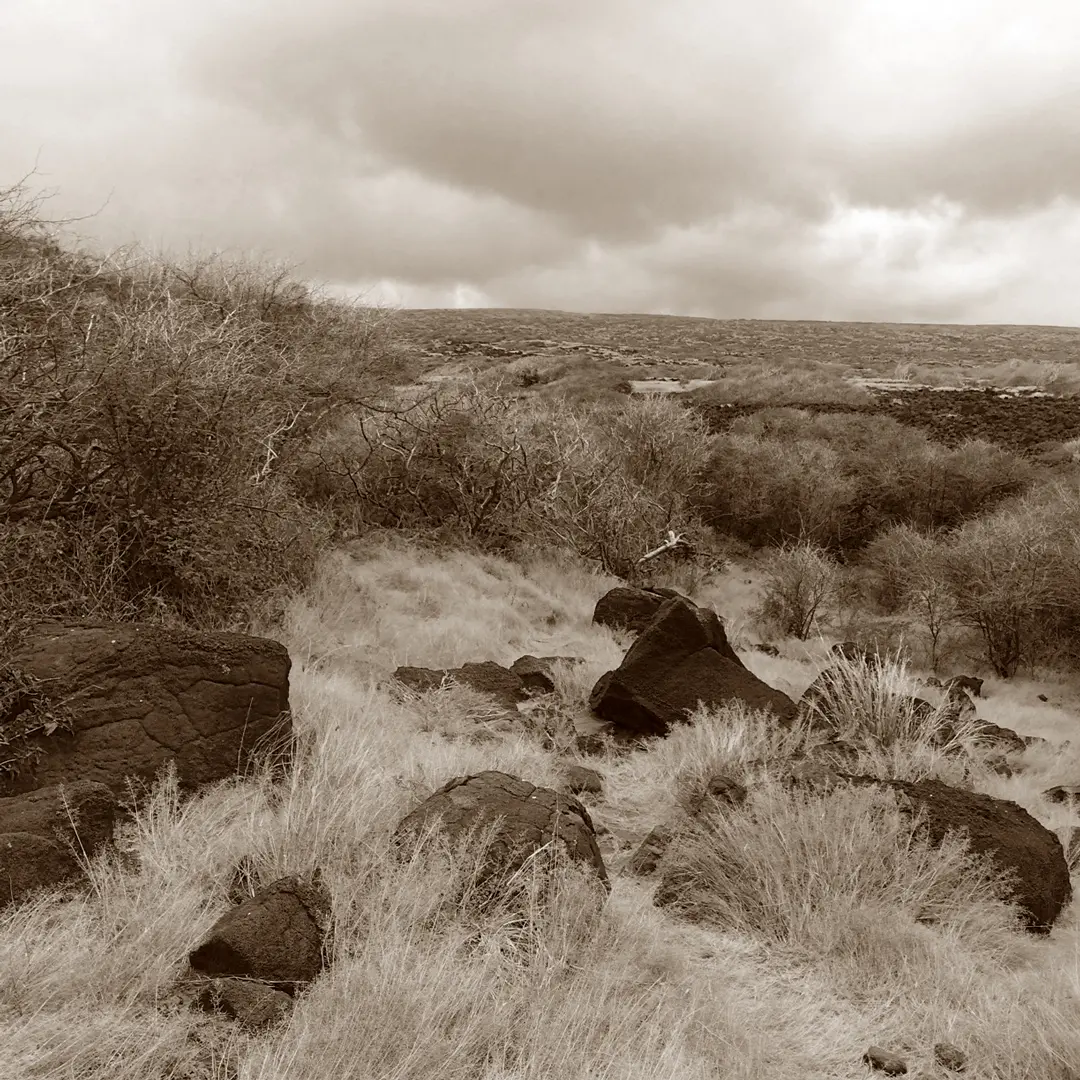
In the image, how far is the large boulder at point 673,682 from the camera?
335 inches

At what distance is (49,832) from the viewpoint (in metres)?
3.92

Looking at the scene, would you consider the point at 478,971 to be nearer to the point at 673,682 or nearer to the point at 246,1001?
the point at 246,1001

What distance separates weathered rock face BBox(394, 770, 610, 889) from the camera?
4258mm

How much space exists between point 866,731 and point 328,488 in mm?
11345

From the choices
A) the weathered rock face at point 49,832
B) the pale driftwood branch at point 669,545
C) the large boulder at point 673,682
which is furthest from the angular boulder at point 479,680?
the pale driftwood branch at point 669,545

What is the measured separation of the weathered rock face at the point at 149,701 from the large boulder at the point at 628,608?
7920 millimetres

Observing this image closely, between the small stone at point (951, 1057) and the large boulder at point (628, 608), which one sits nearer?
the small stone at point (951, 1057)

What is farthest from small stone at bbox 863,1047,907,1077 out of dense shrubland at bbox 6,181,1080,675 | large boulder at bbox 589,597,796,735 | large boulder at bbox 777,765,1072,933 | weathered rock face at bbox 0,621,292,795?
dense shrubland at bbox 6,181,1080,675

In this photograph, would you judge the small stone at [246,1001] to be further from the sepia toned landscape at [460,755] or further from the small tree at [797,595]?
the small tree at [797,595]

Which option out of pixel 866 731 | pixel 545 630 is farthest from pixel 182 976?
pixel 545 630

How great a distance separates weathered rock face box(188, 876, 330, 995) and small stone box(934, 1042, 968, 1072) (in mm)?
2557

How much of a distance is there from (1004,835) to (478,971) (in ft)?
13.1

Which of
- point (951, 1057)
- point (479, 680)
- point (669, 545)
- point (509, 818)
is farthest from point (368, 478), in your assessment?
point (951, 1057)

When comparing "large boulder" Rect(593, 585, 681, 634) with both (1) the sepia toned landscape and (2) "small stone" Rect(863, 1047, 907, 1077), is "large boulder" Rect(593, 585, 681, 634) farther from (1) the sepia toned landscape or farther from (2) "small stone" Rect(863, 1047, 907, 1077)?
(2) "small stone" Rect(863, 1047, 907, 1077)
